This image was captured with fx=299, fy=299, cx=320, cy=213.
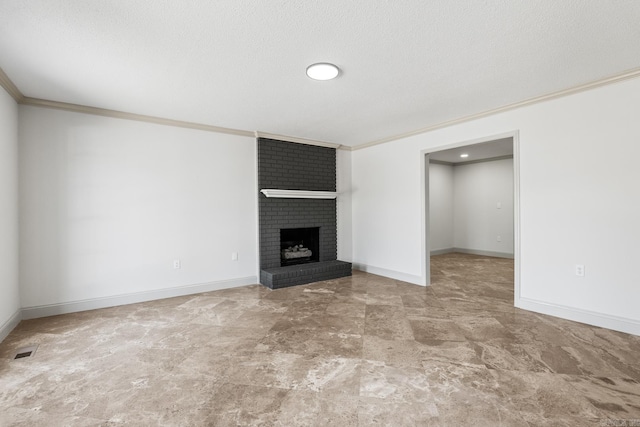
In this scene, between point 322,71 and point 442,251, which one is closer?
point 322,71

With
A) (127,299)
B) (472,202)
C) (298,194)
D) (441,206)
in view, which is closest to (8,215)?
(127,299)

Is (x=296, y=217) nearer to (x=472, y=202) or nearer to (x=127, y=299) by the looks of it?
(x=127, y=299)

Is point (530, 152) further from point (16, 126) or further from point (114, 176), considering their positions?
point (16, 126)

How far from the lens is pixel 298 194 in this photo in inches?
201

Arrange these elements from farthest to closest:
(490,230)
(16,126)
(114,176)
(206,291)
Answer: (490,230), (206,291), (114,176), (16,126)

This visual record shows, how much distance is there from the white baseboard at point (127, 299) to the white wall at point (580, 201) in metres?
3.95

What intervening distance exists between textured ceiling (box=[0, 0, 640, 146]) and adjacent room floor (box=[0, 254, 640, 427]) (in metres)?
2.45

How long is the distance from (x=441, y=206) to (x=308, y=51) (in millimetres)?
6608

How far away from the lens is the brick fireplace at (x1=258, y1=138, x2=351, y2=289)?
4910 millimetres

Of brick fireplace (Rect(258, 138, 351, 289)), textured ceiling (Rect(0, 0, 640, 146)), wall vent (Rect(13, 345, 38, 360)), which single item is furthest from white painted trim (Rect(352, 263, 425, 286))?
wall vent (Rect(13, 345, 38, 360))

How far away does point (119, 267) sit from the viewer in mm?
3842

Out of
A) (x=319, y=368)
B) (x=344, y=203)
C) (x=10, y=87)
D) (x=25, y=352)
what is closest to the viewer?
(x=319, y=368)

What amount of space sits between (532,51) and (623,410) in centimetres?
253

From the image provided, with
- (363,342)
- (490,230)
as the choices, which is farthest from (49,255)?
(490,230)
